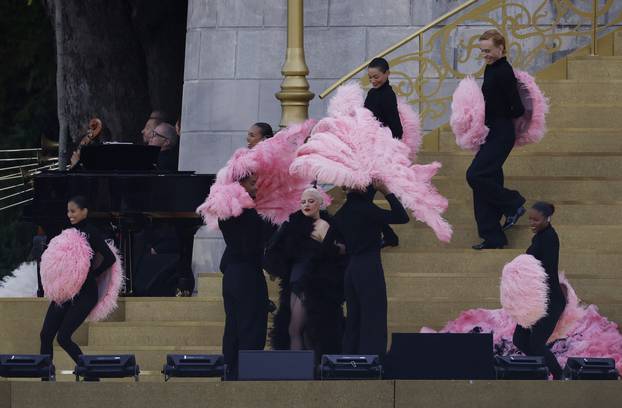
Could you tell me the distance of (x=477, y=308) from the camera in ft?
55.8

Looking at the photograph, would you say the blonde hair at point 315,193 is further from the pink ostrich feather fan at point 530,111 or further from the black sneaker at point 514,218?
the pink ostrich feather fan at point 530,111

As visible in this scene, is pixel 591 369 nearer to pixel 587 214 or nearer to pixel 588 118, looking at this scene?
pixel 587 214

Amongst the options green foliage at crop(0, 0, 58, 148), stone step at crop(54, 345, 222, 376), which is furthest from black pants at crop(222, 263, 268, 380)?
green foliage at crop(0, 0, 58, 148)

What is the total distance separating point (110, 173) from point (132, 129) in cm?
728

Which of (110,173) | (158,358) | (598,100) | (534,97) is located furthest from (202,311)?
(598,100)

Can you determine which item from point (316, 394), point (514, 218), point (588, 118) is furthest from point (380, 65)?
point (316, 394)

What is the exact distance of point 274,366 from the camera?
42.2 ft

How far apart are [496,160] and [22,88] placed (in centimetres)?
1459

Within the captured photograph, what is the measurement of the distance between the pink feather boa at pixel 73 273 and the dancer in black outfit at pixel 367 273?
2266mm

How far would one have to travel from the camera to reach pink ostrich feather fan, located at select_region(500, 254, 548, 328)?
1509 cm

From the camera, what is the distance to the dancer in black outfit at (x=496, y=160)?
17.5 meters

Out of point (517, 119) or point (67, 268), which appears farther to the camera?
point (517, 119)

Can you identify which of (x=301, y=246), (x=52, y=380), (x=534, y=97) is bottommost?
(x=52, y=380)

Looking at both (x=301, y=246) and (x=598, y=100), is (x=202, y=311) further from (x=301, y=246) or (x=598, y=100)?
(x=598, y=100)
